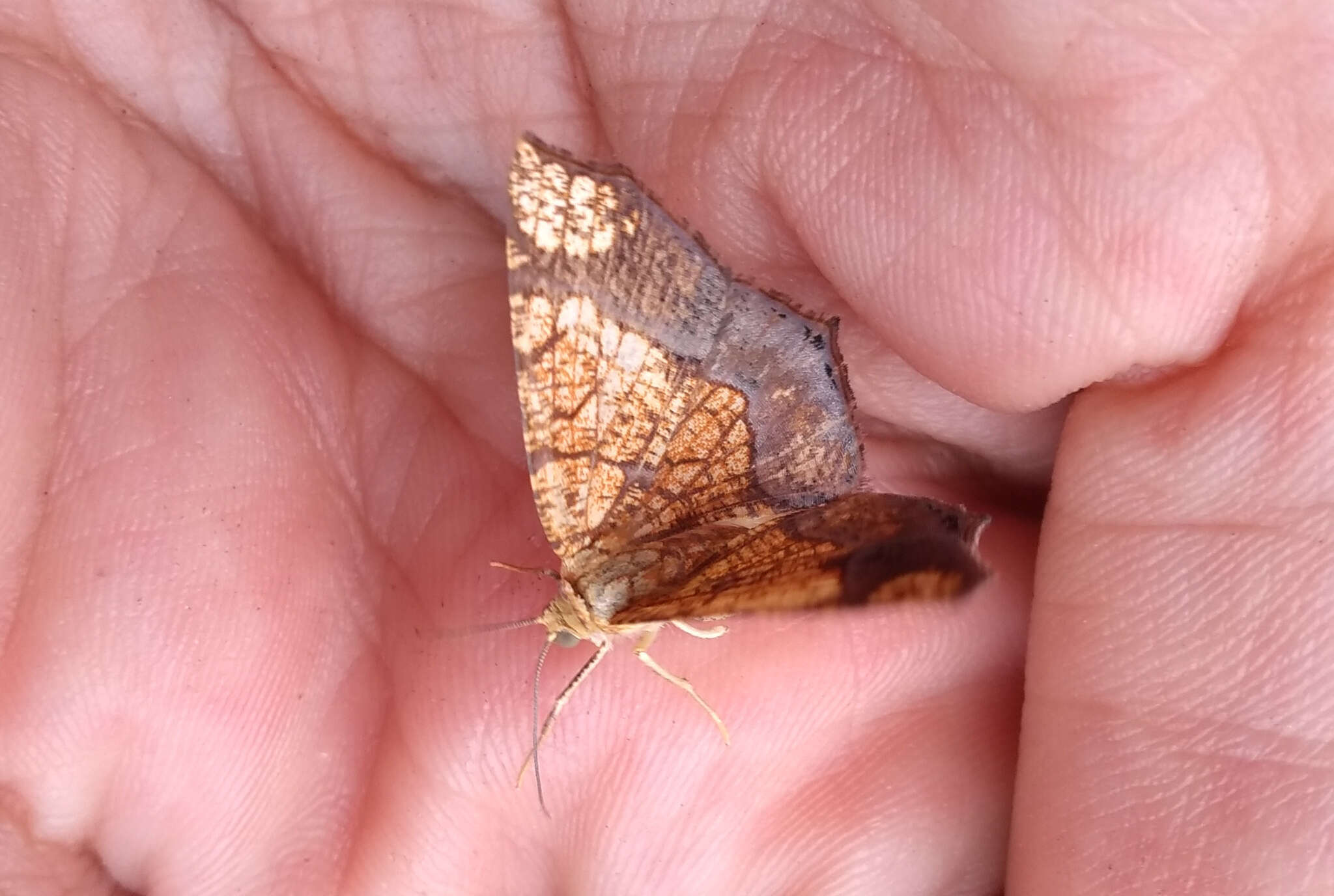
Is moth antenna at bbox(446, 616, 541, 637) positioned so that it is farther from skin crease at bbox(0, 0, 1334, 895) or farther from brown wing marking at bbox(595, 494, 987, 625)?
brown wing marking at bbox(595, 494, 987, 625)

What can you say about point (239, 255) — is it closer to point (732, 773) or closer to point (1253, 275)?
point (732, 773)

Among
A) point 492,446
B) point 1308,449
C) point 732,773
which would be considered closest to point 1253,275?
point 1308,449

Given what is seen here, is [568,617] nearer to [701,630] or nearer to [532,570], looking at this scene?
[532,570]

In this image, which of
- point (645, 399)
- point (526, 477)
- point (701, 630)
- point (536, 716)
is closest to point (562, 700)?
point (536, 716)

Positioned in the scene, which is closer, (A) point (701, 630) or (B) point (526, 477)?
(A) point (701, 630)

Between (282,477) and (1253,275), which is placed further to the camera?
(282,477)

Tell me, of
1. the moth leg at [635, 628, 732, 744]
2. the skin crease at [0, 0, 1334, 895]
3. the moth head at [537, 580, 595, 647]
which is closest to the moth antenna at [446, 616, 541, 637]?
the skin crease at [0, 0, 1334, 895]
